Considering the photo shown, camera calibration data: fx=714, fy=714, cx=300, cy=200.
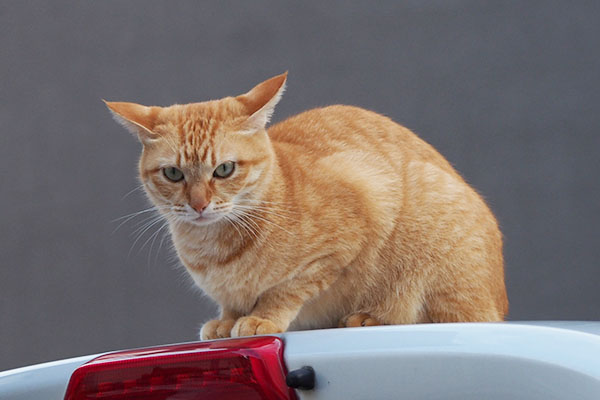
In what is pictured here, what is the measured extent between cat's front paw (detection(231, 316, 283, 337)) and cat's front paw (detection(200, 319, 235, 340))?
0.07 m

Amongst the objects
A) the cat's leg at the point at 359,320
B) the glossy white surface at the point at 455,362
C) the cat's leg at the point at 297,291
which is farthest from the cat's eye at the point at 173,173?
the glossy white surface at the point at 455,362

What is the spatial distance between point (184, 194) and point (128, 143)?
1.91 meters

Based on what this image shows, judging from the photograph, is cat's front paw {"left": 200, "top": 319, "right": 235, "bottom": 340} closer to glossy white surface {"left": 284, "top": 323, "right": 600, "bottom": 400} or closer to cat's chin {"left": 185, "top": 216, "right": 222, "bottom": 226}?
cat's chin {"left": 185, "top": 216, "right": 222, "bottom": 226}

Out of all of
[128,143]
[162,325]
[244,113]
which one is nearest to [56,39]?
[128,143]

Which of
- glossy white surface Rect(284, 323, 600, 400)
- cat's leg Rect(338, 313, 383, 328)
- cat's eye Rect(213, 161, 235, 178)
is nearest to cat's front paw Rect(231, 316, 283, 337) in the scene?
cat's leg Rect(338, 313, 383, 328)

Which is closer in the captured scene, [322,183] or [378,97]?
[322,183]

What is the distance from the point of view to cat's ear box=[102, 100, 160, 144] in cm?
125

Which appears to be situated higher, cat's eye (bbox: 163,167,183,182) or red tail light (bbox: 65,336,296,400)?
cat's eye (bbox: 163,167,183,182)

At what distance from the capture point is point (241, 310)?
1337 mm

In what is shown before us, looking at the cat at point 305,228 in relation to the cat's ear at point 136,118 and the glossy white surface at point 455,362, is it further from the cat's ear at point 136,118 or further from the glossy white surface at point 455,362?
the glossy white surface at point 455,362

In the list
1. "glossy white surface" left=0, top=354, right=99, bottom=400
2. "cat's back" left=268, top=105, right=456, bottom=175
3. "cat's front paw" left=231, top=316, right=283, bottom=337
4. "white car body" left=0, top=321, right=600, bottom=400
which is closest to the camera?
"white car body" left=0, top=321, right=600, bottom=400

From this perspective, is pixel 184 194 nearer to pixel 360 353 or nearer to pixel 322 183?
pixel 322 183

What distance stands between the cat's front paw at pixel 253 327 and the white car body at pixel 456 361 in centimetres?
46

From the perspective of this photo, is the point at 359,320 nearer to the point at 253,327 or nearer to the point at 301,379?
the point at 253,327
